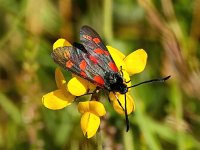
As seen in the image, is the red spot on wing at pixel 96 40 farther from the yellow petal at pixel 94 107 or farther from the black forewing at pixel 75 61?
the yellow petal at pixel 94 107

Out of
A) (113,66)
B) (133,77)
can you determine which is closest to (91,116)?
(113,66)

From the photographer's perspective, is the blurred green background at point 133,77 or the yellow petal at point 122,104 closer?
the yellow petal at point 122,104

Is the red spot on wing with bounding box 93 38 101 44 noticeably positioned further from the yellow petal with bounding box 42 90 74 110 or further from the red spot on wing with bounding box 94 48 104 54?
the yellow petal with bounding box 42 90 74 110

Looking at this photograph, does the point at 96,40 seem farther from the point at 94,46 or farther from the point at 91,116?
the point at 91,116

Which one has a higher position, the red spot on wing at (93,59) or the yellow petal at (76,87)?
the red spot on wing at (93,59)

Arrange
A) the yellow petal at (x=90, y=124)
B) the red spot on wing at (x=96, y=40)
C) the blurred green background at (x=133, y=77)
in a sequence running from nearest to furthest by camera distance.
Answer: the yellow petal at (x=90, y=124) < the red spot on wing at (x=96, y=40) < the blurred green background at (x=133, y=77)

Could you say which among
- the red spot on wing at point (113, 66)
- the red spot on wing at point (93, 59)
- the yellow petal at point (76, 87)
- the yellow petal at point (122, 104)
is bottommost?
the yellow petal at point (122, 104)

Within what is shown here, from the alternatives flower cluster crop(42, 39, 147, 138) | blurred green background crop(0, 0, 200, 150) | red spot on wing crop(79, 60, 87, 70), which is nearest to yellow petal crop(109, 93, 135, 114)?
flower cluster crop(42, 39, 147, 138)

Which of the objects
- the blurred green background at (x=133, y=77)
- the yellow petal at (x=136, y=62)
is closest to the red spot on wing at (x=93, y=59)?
the yellow petal at (x=136, y=62)
